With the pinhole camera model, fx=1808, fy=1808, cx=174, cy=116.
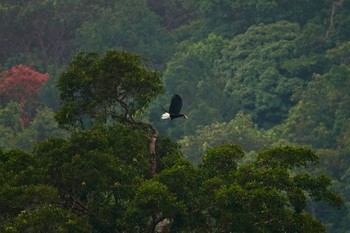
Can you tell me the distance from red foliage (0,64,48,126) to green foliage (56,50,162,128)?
51.2 meters

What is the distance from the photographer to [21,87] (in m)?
84.6

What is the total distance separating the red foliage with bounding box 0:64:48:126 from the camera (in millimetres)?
84125

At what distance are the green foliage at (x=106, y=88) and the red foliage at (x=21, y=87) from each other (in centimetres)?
5124

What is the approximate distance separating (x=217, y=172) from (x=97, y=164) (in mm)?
2067

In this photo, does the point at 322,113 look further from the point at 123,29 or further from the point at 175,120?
the point at 123,29

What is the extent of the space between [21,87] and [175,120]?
7605mm

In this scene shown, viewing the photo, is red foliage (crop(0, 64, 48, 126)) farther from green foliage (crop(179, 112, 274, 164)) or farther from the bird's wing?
the bird's wing

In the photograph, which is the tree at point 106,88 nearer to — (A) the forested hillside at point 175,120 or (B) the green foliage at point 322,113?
(A) the forested hillside at point 175,120

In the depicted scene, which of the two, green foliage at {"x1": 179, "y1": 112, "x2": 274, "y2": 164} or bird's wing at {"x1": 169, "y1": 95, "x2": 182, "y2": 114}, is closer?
bird's wing at {"x1": 169, "y1": 95, "x2": 182, "y2": 114}

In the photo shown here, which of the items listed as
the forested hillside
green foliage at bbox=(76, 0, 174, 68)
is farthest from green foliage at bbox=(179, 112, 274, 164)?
green foliage at bbox=(76, 0, 174, 68)

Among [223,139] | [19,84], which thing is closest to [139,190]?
[223,139]

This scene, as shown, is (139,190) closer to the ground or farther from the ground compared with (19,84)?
closer to the ground

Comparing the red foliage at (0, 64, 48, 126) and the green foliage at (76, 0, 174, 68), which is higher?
the green foliage at (76, 0, 174, 68)

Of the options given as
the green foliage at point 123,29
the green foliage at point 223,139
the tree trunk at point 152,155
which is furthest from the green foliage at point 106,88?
the green foliage at point 123,29
